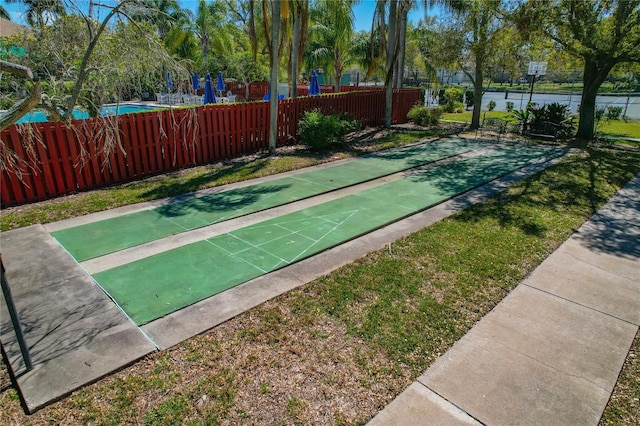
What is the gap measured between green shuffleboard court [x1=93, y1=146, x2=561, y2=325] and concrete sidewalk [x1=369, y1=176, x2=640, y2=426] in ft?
8.89

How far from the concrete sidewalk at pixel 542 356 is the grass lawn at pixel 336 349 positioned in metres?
0.14

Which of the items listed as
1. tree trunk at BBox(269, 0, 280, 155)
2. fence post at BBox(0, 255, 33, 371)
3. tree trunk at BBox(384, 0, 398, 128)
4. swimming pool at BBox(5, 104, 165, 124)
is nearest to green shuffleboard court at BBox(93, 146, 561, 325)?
fence post at BBox(0, 255, 33, 371)

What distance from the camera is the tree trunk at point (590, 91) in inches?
554

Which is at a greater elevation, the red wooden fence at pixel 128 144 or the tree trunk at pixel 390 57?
the tree trunk at pixel 390 57

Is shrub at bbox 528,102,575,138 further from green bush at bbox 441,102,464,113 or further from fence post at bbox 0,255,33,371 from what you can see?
fence post at bbox 0,255,33,371

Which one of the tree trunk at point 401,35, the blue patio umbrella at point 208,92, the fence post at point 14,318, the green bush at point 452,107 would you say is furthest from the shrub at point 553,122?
the fence post at point 14,318

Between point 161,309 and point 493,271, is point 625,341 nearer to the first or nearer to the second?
point 493,271

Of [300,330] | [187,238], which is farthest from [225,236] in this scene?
[300,330]

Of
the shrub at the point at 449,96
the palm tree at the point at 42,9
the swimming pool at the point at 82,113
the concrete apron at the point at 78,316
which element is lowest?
the concrete apron at the point at 78,316

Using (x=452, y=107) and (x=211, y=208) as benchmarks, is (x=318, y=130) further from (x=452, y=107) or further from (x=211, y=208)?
(x=452, y=107)

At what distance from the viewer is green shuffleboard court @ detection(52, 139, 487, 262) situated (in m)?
6.47

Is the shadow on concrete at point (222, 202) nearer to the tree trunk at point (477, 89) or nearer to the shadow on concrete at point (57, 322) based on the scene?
the shadow on concrete at point (57, 322)

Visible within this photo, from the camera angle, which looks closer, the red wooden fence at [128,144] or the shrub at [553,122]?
the red wooden fence at [128,144]

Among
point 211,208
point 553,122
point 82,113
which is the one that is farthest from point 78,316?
point 553,122
